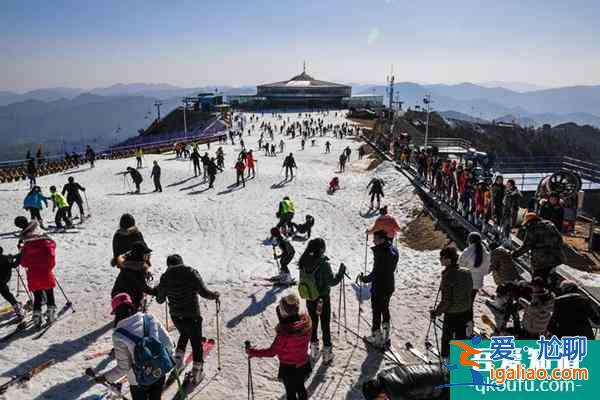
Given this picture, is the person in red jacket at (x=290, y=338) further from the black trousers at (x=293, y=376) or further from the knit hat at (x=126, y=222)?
the knit hat at (x=126, y=222)

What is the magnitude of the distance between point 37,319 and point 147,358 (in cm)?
457

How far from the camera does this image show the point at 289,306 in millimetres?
4391

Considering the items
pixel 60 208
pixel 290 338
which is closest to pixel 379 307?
pixel 290 338

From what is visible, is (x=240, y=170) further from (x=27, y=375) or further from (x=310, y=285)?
(x=310, y=285)

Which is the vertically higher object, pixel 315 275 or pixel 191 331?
pixel 315 275

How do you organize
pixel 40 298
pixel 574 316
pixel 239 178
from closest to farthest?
pixel 574 316, pixel 40 298, pixel 239 178

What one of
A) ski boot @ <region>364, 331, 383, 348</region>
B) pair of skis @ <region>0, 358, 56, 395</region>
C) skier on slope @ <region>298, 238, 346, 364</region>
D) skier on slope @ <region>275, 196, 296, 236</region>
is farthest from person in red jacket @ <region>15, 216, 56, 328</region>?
skier on slope @ <region>275, 196, 296, 236</region>

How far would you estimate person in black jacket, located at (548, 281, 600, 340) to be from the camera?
17.5ft

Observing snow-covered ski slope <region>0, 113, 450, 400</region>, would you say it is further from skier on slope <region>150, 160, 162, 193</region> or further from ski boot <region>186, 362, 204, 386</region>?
skier on slope <region>150, 160, 162, 193</region>

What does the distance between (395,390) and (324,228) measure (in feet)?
37.9

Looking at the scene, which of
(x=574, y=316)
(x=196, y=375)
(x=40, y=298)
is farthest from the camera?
(x=40, y=298)

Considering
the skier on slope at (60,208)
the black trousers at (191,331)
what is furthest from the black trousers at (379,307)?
the skier on slope at (60,208)

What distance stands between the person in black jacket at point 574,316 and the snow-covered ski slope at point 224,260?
8.02ft

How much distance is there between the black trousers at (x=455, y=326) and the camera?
5.97 meters
